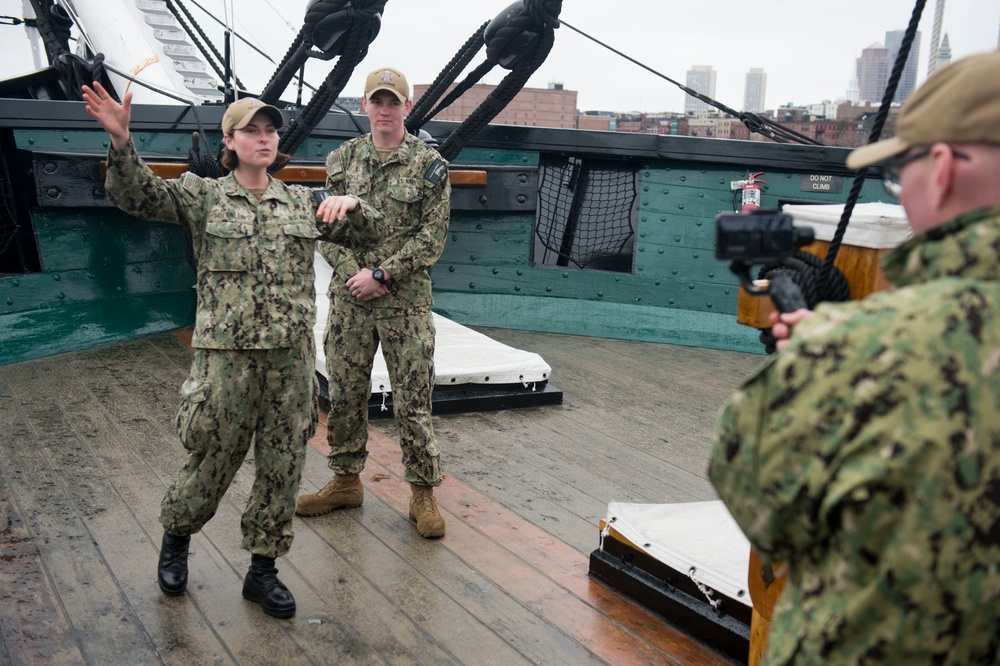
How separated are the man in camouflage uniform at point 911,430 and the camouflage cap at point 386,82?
8.21ft

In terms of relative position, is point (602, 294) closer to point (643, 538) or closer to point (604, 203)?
point (604, 203)

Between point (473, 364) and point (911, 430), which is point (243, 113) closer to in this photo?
point (911, 430)

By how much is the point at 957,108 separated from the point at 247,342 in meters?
2.10

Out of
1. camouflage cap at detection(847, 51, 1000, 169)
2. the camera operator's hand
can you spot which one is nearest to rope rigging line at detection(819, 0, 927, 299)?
the camera operator's hand

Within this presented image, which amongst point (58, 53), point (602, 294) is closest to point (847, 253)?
point (602, 294)

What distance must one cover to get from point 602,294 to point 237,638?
4.88 m

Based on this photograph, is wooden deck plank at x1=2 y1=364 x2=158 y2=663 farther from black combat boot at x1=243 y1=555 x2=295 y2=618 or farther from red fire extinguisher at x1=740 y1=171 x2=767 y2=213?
red fire extinguisher at x1=740 y1=171 x2=767 y2=213

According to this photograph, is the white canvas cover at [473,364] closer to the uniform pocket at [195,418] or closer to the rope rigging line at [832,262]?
the uniform pocket at [195,418]

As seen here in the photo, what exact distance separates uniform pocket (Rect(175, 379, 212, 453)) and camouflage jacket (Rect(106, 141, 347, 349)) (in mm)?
132

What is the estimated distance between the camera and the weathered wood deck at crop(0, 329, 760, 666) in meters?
2.68

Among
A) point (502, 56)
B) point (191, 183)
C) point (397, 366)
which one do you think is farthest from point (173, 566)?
point (502, 56)

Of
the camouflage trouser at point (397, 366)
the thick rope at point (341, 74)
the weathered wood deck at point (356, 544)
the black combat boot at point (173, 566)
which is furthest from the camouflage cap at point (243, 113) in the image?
the thick rope at point (341, 74)

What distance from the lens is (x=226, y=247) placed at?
9.03 ft

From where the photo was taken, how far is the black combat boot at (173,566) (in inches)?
114
